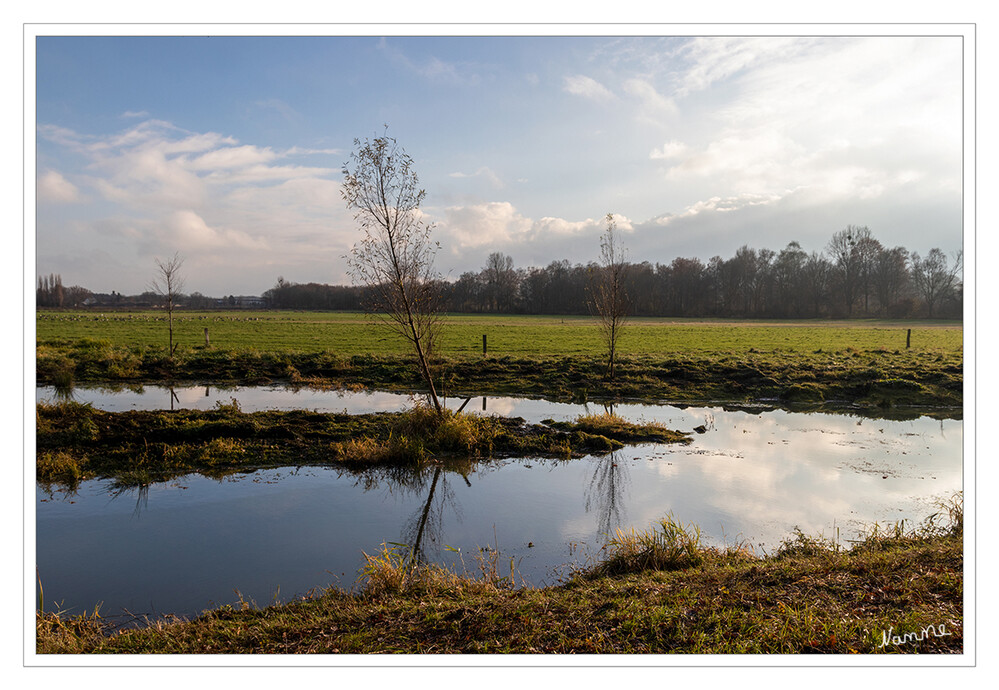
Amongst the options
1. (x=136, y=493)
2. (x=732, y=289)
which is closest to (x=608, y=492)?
(x=136, y=493)

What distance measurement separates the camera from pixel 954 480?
11492 mm

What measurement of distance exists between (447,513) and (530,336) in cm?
3839

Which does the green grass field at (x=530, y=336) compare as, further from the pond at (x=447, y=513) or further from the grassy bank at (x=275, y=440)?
the pond at (x=447, y=513)

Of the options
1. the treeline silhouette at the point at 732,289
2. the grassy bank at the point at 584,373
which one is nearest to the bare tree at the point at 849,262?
the treeline silhouette at the point at 732,289

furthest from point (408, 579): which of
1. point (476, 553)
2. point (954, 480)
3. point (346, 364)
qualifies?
point (346, 364)

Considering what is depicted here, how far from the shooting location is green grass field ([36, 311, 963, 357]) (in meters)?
35.8

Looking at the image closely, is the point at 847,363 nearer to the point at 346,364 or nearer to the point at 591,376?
the point at 591,376

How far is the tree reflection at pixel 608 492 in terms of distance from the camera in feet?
30.4

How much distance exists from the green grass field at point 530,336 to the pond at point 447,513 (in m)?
19.4

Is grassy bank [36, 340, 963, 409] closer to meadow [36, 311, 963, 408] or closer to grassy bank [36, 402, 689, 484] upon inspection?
meadow [36, 311, 963, 408]

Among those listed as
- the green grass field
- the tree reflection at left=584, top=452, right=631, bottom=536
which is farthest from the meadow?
the tree reflection at left=584, top=452, right=631, bottom=536

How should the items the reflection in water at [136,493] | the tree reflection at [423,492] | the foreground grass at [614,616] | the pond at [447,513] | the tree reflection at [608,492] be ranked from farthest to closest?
the reflection in water at [136,493] < the tree reflection at [608,492] < the tree reflection at [423,492] < the pond at [447,513] < the foreground grass at [614,616]

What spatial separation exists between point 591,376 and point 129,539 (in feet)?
63.4

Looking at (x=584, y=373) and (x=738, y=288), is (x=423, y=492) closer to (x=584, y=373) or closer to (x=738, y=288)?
(x=584, y=373)
